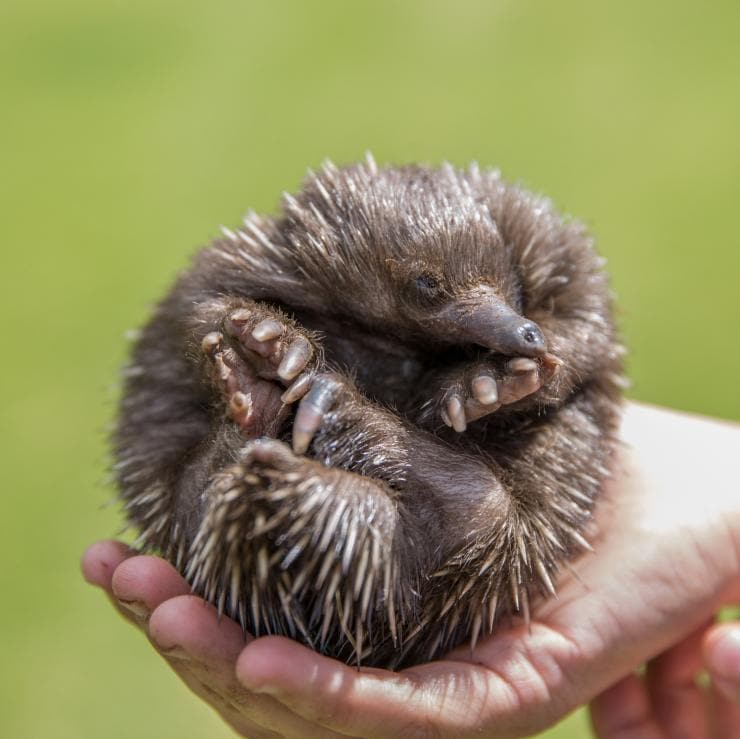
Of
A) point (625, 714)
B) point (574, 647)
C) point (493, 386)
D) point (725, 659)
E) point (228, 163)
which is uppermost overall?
point (493, 386)

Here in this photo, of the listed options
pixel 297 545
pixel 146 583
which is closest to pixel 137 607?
pixel 146 583

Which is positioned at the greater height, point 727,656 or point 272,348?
point 272,348

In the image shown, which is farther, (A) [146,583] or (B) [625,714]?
(B) [625,714]

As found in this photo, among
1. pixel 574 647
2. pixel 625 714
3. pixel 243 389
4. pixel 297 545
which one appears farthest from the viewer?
pixel 625 714

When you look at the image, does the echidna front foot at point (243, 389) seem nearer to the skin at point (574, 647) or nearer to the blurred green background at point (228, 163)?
the skin at point (574, 647)

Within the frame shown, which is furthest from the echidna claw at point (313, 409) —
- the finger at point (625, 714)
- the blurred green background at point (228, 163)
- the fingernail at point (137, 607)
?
the blurred green background at point (228, 163)

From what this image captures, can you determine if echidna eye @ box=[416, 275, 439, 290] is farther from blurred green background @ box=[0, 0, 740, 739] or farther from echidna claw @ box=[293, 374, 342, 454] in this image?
blurred green background @ box=[0, 0, 740, 739]

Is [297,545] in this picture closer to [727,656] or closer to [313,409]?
[313,409]
